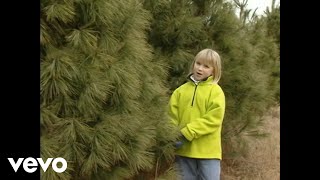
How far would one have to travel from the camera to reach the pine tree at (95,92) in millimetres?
1670

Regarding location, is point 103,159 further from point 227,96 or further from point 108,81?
point 227,96

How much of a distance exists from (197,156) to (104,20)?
0.90 meters

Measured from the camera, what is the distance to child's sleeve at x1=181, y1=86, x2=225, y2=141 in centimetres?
217

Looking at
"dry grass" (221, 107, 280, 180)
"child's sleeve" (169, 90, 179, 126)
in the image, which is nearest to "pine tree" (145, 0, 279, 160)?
"dry grass" (221, 107, 280, 180)

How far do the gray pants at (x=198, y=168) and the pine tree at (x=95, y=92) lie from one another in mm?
488

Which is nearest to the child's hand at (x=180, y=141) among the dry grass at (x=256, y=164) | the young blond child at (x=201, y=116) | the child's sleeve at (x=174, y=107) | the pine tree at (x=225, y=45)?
the young blond child at (x=201, y=116)

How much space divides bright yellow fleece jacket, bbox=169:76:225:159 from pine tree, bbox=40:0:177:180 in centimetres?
36

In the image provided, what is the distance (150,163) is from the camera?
1.94 metres

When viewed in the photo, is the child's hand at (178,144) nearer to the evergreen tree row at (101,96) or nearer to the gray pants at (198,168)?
the evergreen tree row at (101,96)

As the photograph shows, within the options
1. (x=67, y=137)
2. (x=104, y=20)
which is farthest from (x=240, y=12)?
(x=67, y=137)

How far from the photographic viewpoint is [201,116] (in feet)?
7.55
